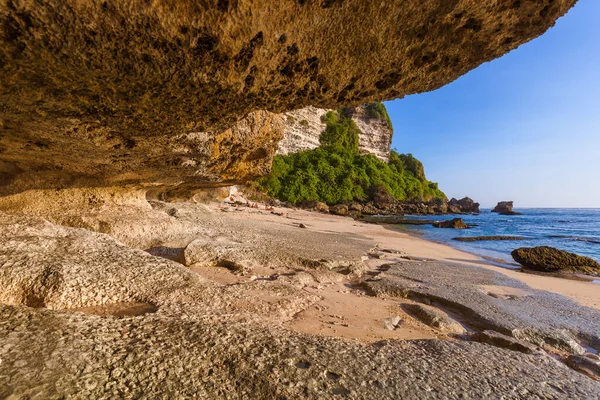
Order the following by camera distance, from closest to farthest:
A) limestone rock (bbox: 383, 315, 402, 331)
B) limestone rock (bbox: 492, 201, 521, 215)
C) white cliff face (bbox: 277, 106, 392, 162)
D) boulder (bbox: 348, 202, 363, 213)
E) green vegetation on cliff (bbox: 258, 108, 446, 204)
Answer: limestone rock (bbox: 383, 315, 402, 331)
green vegetation on cliff (bbox: 258, 108, 446, 204)
boulder (bbox: 348, 202, 363, 213)
white cliff face (bbox: 277, 106, 392, 162)
limestone rock (bbox: 492, 201, 521, 215)

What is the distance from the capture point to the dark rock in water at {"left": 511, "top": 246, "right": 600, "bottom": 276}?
880cm

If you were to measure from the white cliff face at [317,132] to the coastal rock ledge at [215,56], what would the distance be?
27668mm

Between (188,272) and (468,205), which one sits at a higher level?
(468,205)

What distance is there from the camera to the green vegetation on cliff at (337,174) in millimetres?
32469

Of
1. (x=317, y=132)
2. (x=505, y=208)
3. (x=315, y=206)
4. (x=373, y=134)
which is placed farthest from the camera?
(x=505, y=208)

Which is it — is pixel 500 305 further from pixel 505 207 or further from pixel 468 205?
pixel 505 207

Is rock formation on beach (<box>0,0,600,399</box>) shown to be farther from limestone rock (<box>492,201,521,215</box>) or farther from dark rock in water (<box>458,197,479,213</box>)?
limestone rock (<box>492,201,521,215</box>)

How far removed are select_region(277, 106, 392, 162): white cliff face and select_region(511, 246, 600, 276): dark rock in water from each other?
23.7 metres

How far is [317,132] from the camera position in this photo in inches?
1609

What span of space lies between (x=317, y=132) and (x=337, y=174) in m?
7.75

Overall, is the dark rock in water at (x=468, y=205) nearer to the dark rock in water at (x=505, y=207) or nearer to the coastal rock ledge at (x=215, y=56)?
the dark rock in water at (x=505, y=207)

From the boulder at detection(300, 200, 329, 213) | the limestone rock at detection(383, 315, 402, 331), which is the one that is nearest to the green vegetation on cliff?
the boulder at detection(300, 200, 329, 213)

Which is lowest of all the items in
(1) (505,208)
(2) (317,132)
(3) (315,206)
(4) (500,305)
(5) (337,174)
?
(4) (500,305)

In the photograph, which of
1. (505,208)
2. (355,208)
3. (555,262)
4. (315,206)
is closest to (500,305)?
(555,262)
